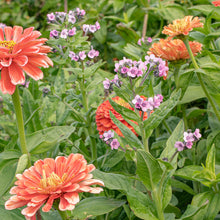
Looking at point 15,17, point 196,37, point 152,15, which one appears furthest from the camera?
point 15,17

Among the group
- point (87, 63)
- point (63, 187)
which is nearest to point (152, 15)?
point (87, 63)

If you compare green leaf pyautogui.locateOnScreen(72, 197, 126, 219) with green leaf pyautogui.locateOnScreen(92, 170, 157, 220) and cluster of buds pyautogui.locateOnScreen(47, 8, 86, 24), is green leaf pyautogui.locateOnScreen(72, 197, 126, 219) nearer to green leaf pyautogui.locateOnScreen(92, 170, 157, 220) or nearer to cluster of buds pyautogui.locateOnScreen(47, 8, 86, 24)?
green leaf pyautogui.locateOnScreen(92, 170, 157, 220)

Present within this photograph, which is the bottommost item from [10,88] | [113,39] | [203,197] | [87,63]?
[113,39]

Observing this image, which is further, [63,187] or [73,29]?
[73,29]

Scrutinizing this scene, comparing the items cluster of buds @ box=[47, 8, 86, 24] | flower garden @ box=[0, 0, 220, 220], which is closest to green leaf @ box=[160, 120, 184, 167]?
flower garden @ box=[0, 0, 220, 220]

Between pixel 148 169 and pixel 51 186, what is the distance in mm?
178

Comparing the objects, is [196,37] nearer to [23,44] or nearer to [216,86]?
[216,86]

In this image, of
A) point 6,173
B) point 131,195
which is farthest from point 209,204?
point 6,173

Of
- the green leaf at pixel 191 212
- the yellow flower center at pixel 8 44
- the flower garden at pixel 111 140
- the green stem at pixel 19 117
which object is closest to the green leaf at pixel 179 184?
the flower garden at pixel 111 140

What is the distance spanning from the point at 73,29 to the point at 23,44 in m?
0.33

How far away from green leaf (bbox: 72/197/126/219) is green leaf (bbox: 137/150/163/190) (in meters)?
0.08

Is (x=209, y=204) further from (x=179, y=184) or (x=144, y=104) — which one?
(x=144, y=104)

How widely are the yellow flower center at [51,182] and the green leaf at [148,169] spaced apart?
0.44 feet

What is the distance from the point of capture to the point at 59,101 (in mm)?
923
